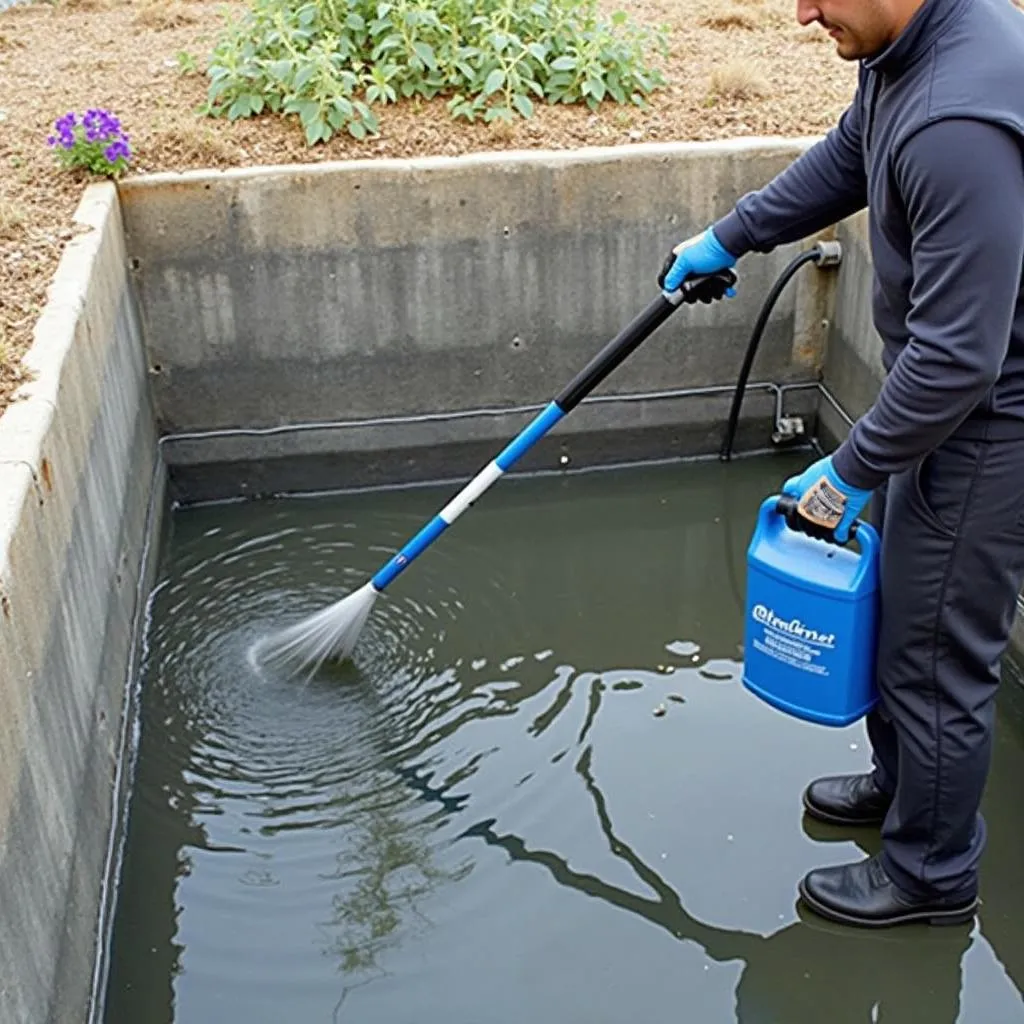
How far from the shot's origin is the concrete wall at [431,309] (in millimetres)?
5480

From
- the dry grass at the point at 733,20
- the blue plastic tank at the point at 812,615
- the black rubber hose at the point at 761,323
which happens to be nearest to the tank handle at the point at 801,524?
the blue plastic tank at the point at 812,615

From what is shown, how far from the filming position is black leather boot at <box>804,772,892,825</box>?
12.5 ft

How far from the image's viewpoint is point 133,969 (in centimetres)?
341

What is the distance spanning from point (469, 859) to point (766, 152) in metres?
3.41

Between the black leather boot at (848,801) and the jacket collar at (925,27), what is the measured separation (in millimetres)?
2078

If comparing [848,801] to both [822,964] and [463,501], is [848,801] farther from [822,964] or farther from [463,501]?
[463,501]

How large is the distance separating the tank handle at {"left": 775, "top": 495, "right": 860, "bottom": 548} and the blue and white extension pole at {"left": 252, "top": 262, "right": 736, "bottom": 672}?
0.75 m

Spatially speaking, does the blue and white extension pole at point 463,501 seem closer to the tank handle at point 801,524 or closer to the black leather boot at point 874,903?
the tank handle at point 801,524

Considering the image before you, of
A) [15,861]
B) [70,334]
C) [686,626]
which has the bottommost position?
[686,626]

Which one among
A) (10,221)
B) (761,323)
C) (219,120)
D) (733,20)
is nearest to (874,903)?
(761,323)

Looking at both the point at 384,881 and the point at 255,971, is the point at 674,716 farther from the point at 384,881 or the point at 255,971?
the point at 255,971

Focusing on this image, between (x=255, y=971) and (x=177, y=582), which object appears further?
(x=177, y=582)

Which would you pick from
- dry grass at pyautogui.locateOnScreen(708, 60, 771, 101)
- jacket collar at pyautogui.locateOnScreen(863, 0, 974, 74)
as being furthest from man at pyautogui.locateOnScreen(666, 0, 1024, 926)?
dry grass at pyautogui.locateOnScreen(708, 60, 771, 101)

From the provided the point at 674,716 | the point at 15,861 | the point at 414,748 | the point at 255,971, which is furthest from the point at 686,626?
the point at 15,861
